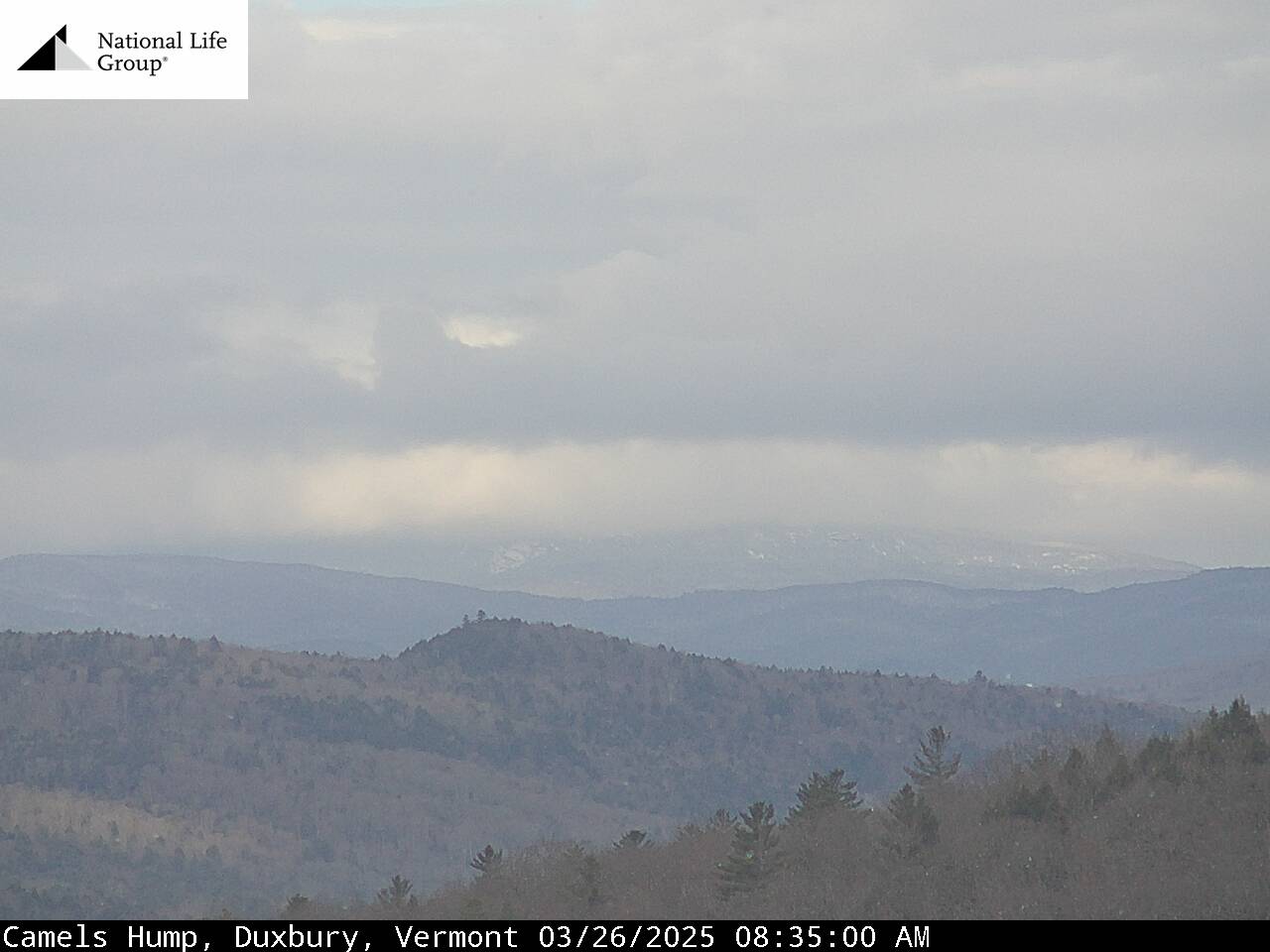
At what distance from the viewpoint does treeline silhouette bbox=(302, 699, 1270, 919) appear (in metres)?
34.3

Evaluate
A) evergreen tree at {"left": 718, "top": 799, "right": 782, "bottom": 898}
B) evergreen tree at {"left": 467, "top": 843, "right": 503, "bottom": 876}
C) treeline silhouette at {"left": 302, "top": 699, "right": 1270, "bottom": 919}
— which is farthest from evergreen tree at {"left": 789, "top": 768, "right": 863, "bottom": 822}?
evergreen tree at {"left": 467, "top": 843, "right": 503, "bottom": 876}

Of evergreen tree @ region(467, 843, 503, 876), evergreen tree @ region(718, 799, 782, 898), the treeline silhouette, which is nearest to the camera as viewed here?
the treeline silhouette

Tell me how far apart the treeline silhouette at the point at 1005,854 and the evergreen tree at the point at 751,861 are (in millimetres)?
41

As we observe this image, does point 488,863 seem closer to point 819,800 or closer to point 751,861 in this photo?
point 819,800

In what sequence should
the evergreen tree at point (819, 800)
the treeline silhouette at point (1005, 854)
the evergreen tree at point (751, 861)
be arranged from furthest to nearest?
1. the evergreen tree at point (819, 800)
2. the evergreen tree at point (751, 861)
3. the treeline silhouette at point (1005, 854)

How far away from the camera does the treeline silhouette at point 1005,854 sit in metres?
34.3

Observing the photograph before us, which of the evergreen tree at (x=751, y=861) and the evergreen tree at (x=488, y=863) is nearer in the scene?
the evergreen tree at (x=751, y=861)

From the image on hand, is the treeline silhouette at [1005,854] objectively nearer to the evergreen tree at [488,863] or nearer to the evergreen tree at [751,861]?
the evergreen tree at [751,861]

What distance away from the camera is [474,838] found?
181m

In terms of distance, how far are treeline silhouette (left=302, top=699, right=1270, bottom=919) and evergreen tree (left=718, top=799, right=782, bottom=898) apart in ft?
0.14

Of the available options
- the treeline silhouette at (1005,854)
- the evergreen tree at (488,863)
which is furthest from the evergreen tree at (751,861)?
the evergreen tree at (488,863)

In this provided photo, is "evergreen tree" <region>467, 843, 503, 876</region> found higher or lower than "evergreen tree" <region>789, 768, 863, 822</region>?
lower

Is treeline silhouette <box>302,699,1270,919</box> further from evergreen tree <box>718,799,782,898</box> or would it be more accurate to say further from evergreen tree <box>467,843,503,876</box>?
evergreen tree <box>467,843,503,876</box>
